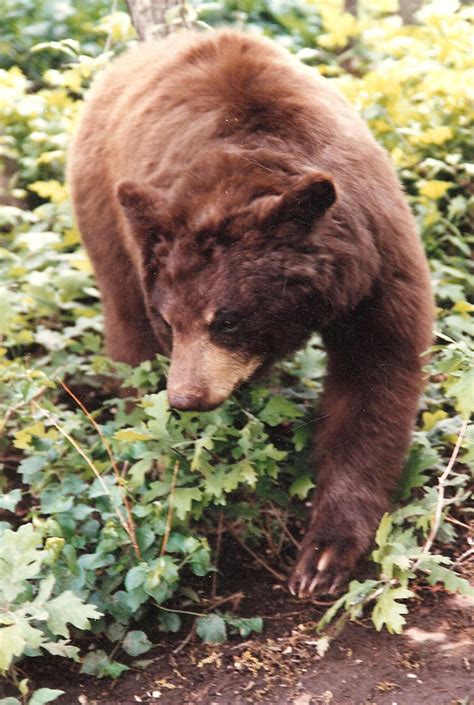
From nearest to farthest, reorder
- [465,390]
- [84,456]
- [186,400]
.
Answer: [465,390]
[186,400]
[84,456]

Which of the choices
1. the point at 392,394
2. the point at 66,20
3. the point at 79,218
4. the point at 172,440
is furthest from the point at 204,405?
the point at 66,20

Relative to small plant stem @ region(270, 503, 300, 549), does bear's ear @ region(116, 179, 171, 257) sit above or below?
above

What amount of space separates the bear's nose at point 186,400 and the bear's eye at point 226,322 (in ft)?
0.79

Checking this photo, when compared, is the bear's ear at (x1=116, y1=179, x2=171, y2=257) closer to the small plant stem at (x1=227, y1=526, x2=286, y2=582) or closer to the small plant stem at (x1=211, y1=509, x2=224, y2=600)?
the small plant stem at (x1=211, y1=509, x2=224, y2=600)

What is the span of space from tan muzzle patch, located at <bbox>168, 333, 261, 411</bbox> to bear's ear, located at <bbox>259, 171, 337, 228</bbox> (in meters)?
0.48

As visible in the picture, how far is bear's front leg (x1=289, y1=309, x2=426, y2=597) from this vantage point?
3.48 m

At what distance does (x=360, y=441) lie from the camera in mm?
3621

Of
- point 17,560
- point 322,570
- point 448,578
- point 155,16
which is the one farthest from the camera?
point 155,16

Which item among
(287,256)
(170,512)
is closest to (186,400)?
(170,512)

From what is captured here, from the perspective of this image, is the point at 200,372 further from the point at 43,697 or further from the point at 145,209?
the point at 43,697

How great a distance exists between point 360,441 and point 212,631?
35.5 inches

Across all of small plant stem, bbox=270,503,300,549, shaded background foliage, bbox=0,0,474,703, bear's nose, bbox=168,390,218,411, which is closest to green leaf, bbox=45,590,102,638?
shaded background foliage, bbox=0,0,474,703

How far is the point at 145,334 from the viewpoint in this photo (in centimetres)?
453

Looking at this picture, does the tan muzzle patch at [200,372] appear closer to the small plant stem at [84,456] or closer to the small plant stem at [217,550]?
the small plant stem at [84,456]
